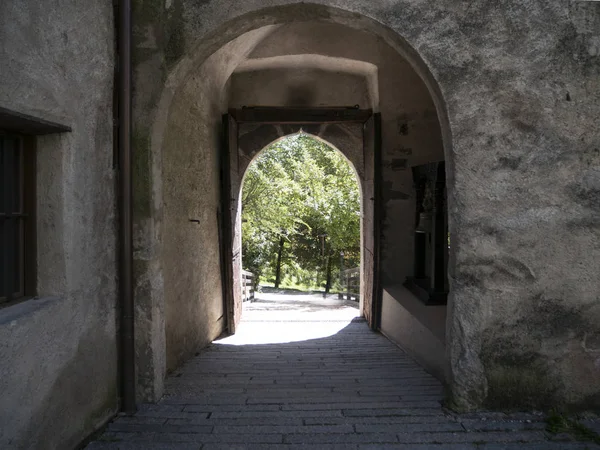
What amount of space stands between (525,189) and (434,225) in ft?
6.69

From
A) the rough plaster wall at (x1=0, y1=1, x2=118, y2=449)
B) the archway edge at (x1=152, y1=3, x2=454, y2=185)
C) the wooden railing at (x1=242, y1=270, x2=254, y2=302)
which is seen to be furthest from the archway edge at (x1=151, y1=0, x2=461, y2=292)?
the wooden railing at (x1=242, y1=270, x2=254, y2=302)

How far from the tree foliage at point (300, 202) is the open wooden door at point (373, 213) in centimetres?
745

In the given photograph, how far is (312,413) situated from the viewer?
3002 millimetres

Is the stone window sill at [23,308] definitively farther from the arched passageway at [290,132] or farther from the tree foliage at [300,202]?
the tree foliage at [300,202]

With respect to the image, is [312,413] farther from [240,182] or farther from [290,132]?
[290,132]

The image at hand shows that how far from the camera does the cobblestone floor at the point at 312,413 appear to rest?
8.55ft

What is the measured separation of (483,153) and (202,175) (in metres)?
3.10

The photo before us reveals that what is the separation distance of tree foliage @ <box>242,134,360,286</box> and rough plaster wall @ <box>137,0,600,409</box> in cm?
1084

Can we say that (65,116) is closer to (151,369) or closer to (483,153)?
(151,369)

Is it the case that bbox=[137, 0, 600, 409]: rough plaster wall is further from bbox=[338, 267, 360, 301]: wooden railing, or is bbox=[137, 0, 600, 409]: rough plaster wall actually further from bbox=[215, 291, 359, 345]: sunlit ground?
bbox=[338, 267, 360, 301]: wooden railing

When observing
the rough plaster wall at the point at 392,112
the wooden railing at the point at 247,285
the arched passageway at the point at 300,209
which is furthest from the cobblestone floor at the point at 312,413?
the arched passageway at the point at 300,209

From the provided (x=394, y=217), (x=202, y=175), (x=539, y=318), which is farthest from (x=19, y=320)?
(x=394, y=217)

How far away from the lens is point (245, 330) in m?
6.23

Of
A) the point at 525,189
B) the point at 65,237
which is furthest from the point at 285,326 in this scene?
the point at 65,237
